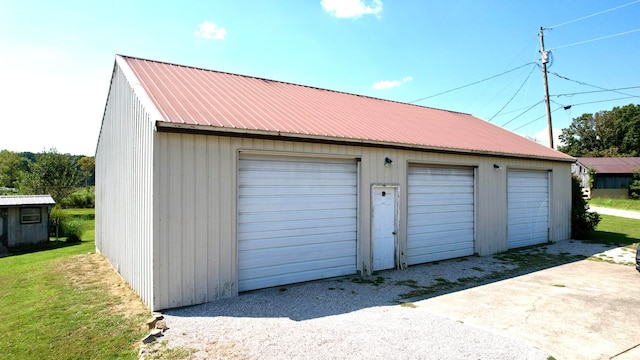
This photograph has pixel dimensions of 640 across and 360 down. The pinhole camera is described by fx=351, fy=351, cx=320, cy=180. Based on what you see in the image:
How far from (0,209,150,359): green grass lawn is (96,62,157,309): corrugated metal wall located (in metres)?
0.37

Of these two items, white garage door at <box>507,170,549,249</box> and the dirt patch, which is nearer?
the dirt patch

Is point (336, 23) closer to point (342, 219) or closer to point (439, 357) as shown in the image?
point (342, 219)

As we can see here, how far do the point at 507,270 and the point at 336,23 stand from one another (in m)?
9.39

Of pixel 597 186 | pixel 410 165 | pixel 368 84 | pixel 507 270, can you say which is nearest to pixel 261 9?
pixel 410 165

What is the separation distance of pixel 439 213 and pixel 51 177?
3132cm

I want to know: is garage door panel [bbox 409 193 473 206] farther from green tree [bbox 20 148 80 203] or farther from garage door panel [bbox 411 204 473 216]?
green tree [bbox 20 148 80 203]

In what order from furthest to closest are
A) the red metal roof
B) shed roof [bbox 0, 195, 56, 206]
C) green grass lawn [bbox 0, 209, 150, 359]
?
1. shed roof [bbox 0, 195, 56, 206]
2. the red metal roof
3. green grass lawn [bbox 0, 209, 150, 359]

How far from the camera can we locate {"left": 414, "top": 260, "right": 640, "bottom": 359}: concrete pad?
4402mm

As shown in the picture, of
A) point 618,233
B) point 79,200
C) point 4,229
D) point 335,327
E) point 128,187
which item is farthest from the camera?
point 79,200

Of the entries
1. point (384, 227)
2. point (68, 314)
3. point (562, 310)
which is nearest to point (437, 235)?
point (384, 227)

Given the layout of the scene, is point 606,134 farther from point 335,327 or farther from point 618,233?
point 335,327

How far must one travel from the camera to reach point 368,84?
15.9m

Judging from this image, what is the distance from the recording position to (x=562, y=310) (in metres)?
5.66

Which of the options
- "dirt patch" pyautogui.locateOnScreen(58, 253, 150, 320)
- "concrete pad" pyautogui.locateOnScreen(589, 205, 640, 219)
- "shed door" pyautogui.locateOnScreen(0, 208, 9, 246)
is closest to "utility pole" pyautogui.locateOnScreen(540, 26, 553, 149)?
"concrete pad" pyautogui.locateOnScreen(589, 205, 640, 219)
